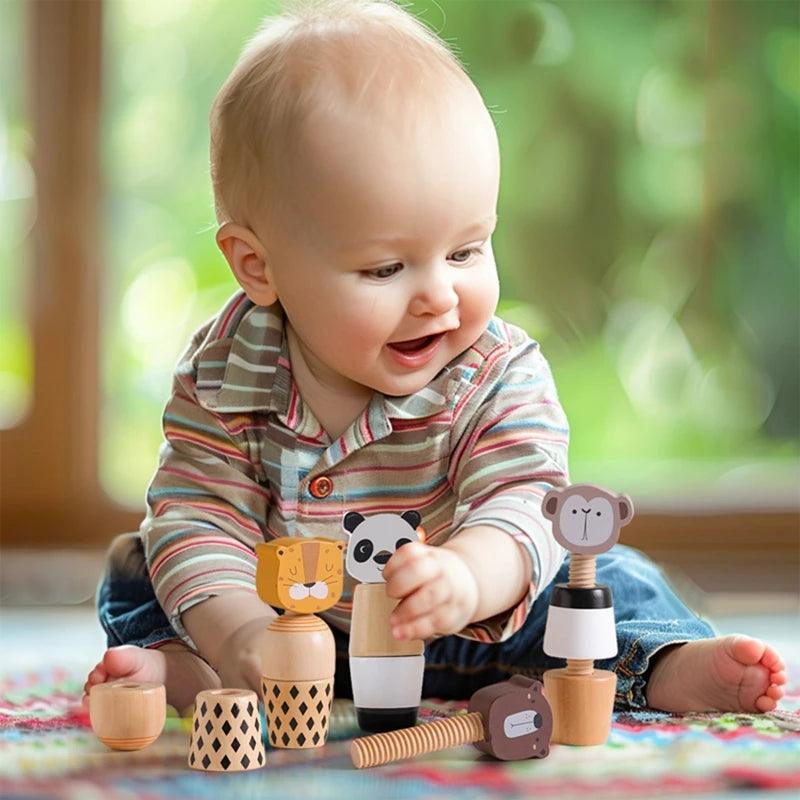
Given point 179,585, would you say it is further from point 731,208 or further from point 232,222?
point 731,208

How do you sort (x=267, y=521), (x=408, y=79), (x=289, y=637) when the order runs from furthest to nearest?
(x=267, y=521) → (x=408, y=79) → (x=289, y=637)

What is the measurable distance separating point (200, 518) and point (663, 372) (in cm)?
108

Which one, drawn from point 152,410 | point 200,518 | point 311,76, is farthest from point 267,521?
point 152,410

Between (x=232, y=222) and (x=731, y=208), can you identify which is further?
(x=731, y=208)

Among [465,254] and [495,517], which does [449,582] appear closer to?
[495,517]

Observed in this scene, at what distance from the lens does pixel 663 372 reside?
1981mm

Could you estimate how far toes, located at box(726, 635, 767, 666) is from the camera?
92 cm

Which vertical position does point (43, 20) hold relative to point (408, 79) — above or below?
above

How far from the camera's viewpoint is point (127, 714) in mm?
841

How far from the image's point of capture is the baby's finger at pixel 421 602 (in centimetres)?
79

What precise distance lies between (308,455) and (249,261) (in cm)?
14

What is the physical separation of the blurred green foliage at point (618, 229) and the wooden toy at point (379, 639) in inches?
43.5

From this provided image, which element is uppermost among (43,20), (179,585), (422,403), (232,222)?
(43,20)

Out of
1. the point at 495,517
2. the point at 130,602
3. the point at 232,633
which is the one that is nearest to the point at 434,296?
the point at 495,517
